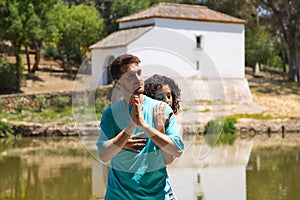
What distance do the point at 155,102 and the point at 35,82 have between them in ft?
91.1

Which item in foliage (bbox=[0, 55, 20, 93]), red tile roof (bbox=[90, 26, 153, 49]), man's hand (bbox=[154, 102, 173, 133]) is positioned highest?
red tile roof (bbox=[90, 26, 153, 49])

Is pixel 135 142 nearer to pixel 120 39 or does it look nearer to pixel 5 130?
pixel 5 130

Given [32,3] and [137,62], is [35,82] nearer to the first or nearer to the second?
[32,3]

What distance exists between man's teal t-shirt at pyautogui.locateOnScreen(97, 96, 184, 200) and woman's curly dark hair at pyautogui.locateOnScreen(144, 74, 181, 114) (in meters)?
0.34

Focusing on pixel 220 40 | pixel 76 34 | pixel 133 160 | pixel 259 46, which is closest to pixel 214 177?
pixel 133 160

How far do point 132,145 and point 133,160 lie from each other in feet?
0.29

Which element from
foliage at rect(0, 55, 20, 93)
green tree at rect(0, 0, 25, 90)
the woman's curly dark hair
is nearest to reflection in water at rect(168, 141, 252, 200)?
the woman's curly dark hair

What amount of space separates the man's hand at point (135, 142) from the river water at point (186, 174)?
2335 millimetres

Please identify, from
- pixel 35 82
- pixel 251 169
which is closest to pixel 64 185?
pixel 251 169

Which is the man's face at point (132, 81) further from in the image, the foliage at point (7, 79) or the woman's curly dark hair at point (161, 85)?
the foliage at point (7, 79)

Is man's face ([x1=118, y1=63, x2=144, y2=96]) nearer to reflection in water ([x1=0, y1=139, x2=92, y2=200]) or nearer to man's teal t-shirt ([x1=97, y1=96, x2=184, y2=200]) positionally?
man's teal t-shirt ([x1=97, y1=96, x2=184, y2=200])

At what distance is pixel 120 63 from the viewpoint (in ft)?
8.63

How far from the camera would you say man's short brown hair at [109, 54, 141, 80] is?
2625 millimetres

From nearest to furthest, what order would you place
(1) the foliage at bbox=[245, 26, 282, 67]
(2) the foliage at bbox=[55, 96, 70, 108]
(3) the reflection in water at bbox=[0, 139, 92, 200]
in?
1. (3) the reflection in water at bbox=[0, 139, 92, 200]
2. (2) the foliage at bbox=[55, 96, 70, 108]
3. (1) the foliage at bbox=[245, 26, 282, 67]
